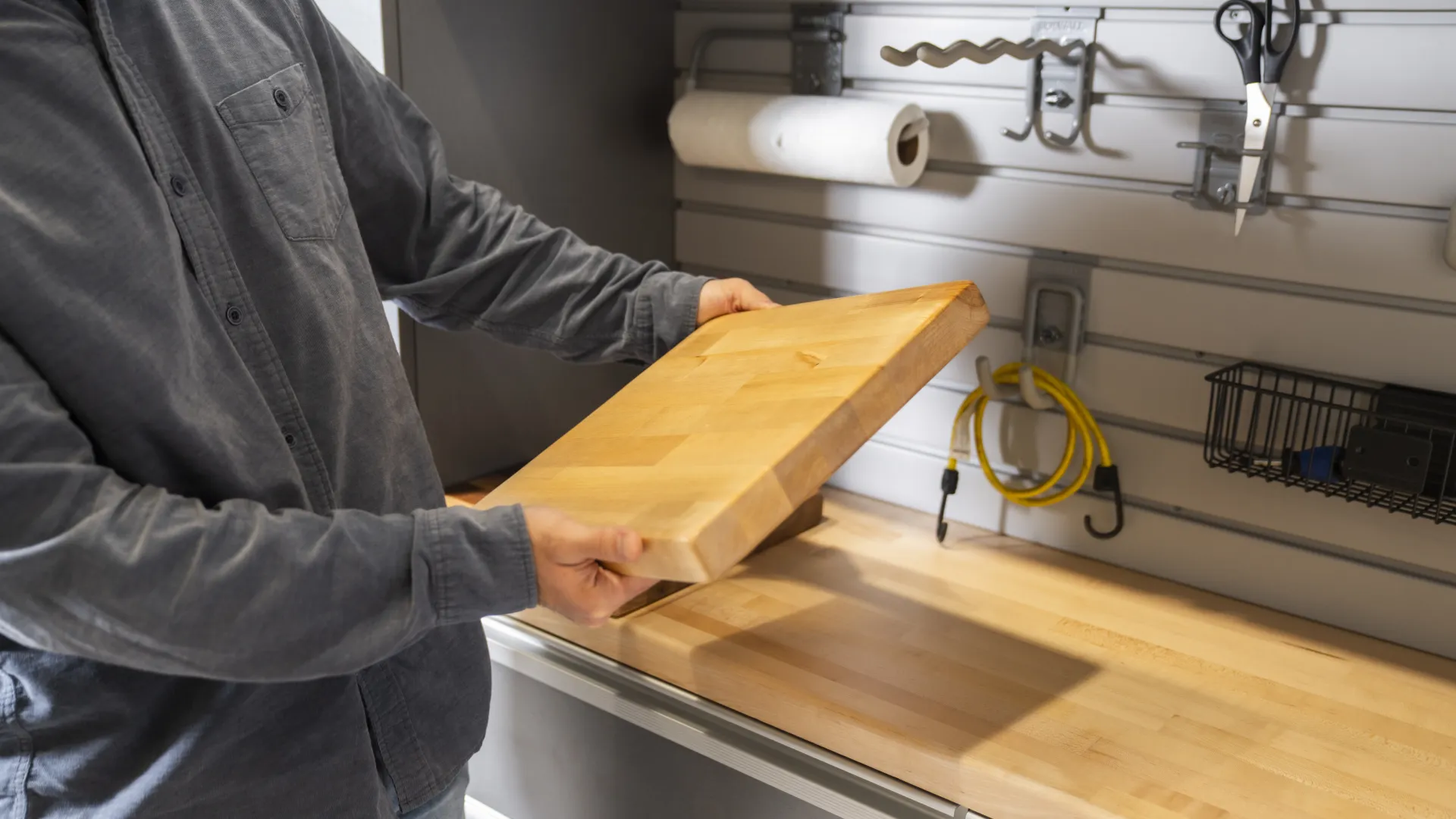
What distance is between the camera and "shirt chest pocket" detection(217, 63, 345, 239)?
0.92 m

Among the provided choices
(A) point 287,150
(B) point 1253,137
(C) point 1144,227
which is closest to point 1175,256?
(C) point 1144,227

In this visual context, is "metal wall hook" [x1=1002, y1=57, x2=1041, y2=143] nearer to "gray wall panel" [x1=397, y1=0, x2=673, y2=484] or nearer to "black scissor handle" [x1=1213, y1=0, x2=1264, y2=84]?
"black scissor handle" [x1=1213, y1=0, x2=1264, y2=84]

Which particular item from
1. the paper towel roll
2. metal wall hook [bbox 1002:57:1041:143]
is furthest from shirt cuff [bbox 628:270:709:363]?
metal wall hook [bbox 1002:57:1041:143]

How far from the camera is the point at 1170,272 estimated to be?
1.35 m

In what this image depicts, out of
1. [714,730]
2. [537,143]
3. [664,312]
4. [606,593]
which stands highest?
[537,143]

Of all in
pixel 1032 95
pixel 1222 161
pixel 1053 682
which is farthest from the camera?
pixel 1032 95

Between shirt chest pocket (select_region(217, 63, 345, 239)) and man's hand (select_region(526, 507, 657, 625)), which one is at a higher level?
shirt chest pocket (select_region(217, 63, 345, 239))

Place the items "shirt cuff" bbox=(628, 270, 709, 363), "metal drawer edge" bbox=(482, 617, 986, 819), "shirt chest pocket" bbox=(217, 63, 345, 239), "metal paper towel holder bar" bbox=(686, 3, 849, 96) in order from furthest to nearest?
1. "metal paper towel holder bar" bbox=(686, 3, 849, 96)
2. "shirt cuff" bbox=(628, 270, 709, 363)
3. "metal drawer edge" bbox=(482, 617, 986, 819)
4. "shirt chest pocket" bbox=(217, 63, 345, 239)

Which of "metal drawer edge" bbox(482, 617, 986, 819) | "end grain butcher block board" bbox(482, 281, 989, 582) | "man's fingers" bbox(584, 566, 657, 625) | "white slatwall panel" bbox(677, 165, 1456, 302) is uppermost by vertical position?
"white slatwall panel" bbox(677, 165, 1456, 302)

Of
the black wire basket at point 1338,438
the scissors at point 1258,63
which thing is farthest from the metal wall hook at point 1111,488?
the scissors at point 1258,63

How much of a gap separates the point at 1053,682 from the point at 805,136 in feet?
2.31

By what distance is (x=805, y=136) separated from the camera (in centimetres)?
149

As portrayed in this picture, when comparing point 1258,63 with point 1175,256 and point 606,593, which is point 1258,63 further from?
point 606,593

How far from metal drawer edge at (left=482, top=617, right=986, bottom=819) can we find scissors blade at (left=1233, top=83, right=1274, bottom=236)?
26.4 inches
